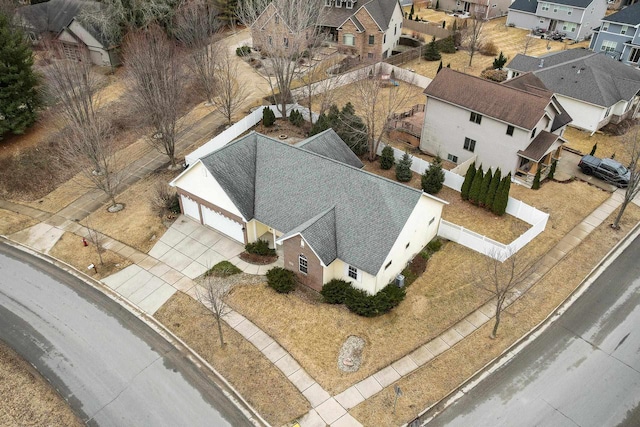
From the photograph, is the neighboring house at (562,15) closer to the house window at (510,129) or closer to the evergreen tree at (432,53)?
the evergreen tree at (432,53)

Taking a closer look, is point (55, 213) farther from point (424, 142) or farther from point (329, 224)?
point (424, 142)

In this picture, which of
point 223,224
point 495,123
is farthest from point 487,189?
point 223,224

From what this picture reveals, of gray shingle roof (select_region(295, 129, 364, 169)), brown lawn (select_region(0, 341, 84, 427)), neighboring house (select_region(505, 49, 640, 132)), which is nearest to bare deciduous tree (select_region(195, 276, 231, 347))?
brown lawn (select_region(0, 341, 84, 427))

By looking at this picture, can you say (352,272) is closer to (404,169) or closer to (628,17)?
(404,169)

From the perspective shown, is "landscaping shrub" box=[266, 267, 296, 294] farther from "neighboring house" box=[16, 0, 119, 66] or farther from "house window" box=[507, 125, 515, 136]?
"neighboring house" box=[16, 0, 119, 66]

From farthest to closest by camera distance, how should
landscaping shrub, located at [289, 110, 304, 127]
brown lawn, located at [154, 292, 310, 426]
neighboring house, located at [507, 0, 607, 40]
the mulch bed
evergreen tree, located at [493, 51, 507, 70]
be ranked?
1. neighboring house, located at [507, 0, 607, 40]
2. evergreen tree, located at [493, 51, 507, 70]
3. landscaping shrub, located at [289, 110, 304, 127]
4. the mulch bed
5. brown lawn, located at [154, 292, 310, 426]

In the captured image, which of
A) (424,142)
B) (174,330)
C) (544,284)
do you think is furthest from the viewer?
(424,142)

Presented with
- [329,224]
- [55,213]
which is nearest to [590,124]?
[329,224]

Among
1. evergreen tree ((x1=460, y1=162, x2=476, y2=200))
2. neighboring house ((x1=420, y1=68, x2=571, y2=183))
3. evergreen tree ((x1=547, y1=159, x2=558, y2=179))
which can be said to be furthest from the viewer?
evergreen tree ((x1=547, y1=159, x2=558, y2=179))
